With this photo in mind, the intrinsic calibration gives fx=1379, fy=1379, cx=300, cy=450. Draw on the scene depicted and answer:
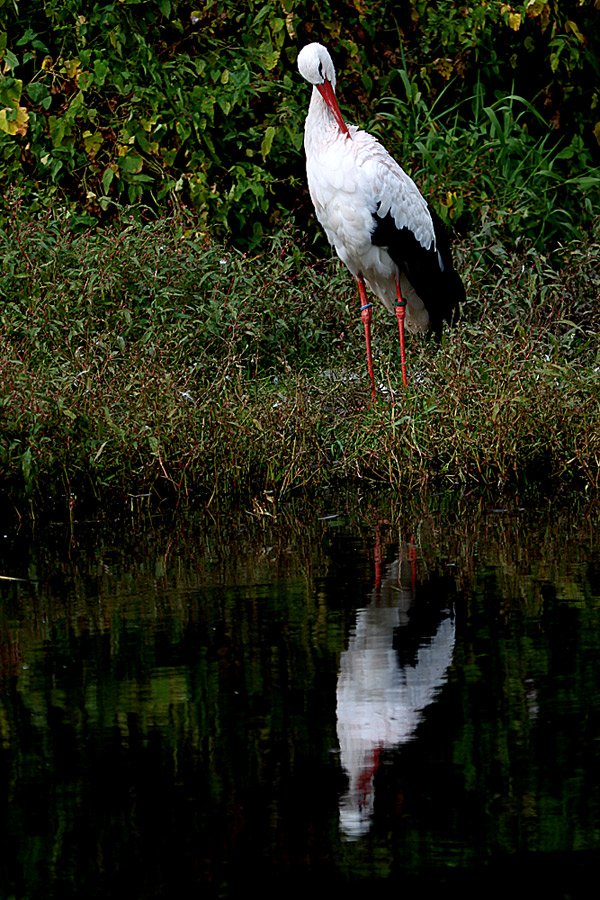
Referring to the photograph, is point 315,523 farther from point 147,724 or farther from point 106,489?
point 147,724

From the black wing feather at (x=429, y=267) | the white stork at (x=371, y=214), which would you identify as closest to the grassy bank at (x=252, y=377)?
the black wing feather at (x=429, y=267)

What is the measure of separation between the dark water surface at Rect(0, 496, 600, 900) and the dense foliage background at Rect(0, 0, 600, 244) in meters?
4.45

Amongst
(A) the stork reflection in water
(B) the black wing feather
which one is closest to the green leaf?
(B) the black wing feather

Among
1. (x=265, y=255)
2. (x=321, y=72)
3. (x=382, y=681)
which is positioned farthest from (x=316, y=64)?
(x=382, y=681)

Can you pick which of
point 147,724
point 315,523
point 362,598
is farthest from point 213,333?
point 147,724

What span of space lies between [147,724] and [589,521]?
2584 mm

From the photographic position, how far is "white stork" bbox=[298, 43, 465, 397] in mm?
7262

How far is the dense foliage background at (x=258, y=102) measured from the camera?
30.1 ft

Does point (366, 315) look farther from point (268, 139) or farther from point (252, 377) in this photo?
point (268, 139)

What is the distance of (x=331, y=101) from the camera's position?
7453mm

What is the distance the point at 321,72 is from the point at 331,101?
0.20 m

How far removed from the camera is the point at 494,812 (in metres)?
2.60

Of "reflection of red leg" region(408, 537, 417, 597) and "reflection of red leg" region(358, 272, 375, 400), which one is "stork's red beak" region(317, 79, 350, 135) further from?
"reflection of red leg" region(408, 537, 417, 597)

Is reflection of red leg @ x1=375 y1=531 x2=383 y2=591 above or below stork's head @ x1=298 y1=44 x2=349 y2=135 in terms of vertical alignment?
below
